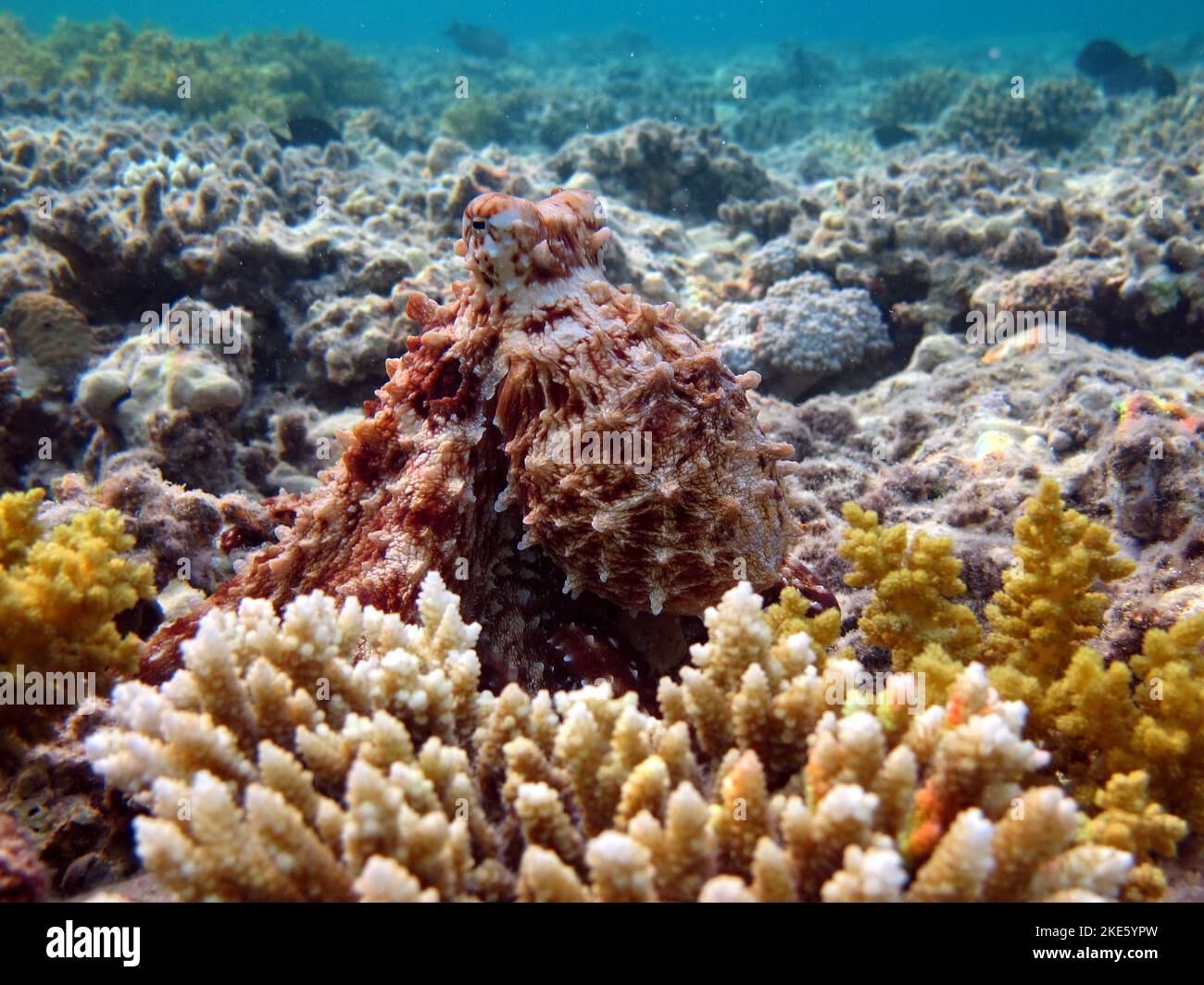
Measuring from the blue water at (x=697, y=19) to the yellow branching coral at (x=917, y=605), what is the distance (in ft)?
182

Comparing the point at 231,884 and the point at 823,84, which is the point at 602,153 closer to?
the point at 231,884

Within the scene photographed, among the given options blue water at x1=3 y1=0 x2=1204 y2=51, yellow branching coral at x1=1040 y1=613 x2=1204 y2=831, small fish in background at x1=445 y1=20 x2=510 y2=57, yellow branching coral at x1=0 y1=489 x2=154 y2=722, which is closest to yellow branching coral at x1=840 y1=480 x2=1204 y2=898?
yellow branching coral at x1=1040 y1=613 x2=1204 y2=831

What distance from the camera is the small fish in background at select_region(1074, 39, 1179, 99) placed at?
23.9 meters

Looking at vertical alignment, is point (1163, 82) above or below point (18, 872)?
above

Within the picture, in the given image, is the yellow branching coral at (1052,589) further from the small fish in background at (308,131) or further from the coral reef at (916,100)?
the coral reef at (916,100)

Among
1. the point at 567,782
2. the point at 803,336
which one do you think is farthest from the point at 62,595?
the point at 803,336

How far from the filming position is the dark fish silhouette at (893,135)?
1969cm

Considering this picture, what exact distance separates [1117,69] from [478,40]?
28673 millimetres

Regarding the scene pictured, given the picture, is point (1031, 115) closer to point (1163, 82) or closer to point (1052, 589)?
point (1163, 82)

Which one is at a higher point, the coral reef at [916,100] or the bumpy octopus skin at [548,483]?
the coral reef at [916,100]

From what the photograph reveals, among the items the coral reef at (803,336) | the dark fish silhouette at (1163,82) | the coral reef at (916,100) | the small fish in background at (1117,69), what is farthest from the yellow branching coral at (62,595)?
the small fish in background at (1117,69)

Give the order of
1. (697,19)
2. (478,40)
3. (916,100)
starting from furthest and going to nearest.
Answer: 1. (697,19)
2. (478,40)
3. (916,100)

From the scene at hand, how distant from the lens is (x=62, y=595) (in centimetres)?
294

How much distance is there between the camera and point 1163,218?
8.24 meters
